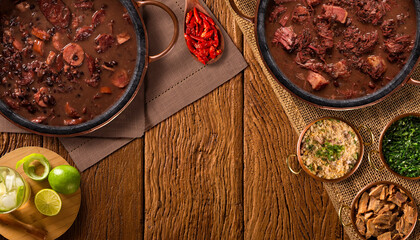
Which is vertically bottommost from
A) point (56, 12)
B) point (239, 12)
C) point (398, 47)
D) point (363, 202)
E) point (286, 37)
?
point (363, 202)

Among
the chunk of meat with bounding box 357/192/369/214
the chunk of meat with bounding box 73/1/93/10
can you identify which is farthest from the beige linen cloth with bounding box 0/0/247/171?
the chunk of meat with bounding box 357/192/369/214

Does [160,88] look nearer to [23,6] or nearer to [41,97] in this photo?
[41,97]

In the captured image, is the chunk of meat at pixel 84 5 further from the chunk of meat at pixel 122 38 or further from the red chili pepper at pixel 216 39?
the red chili pepper at pixel 216 39

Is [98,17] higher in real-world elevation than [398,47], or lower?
higher

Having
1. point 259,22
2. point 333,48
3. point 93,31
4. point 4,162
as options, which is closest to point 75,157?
point 4,162

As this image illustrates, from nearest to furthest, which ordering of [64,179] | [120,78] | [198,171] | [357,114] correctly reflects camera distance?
1. [64,179]
2. [120,78]
3. [357,114]
4. [198,171]

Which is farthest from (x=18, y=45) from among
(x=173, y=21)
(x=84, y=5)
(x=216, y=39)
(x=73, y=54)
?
(x=216, y=39)

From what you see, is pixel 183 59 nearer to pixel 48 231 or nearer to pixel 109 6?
pixel 109 6

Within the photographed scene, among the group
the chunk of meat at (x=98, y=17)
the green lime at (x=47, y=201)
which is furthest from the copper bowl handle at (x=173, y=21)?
the green lime at (x=47, y=201)
